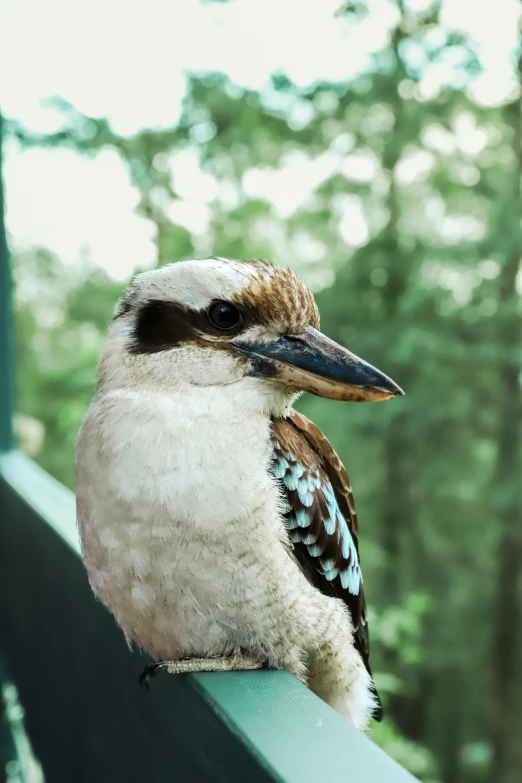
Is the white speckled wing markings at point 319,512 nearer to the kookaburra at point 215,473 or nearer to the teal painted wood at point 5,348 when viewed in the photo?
the kookaburra at point 215,473

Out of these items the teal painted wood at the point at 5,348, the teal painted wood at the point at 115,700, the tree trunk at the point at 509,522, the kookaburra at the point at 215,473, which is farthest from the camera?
the tree trunk at the point at 509,522

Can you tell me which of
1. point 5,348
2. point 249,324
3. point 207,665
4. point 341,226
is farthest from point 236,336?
point 341,226

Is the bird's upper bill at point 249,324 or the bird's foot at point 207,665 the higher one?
the bird's upper bill at point 249,324

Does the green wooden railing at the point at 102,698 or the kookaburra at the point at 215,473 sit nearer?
the green wooden railing at the point at 102,698

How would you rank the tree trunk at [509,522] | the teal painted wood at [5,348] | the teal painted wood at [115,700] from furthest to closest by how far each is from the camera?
1. the tree trunk at [509,522]
2. the teal painted wood at [5,348]
3. the teal painted wood at [115,700]

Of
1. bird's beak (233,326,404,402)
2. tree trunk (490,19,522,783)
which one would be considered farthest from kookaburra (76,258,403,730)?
tree trunk (490,19,522,783)

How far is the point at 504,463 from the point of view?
3947 millimetres

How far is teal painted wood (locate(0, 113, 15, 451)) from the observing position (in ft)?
6.72

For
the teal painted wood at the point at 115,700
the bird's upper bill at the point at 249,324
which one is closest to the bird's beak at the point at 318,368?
the bird's upper bill at the point at 249,324

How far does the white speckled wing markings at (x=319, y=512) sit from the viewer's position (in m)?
0.77

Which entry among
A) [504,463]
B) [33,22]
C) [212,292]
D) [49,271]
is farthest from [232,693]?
[504,463]

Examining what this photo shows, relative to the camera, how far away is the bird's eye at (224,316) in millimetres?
735

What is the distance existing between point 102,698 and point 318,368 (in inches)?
25.7

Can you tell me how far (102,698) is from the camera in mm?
1046
